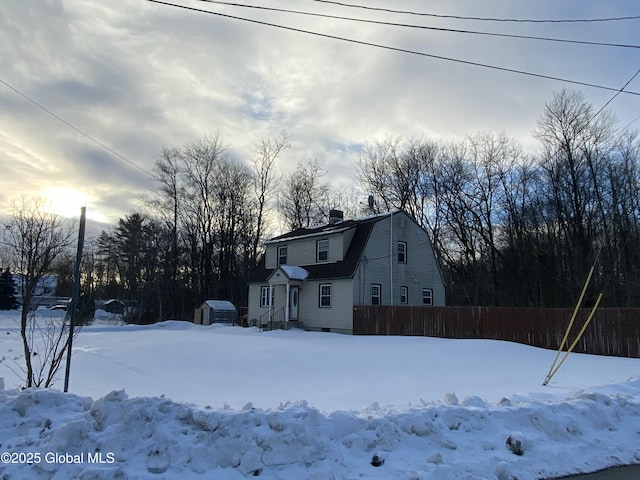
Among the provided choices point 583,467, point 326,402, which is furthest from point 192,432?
point 583,467

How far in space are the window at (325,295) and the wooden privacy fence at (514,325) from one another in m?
2.51

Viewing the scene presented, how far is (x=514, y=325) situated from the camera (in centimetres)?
1775

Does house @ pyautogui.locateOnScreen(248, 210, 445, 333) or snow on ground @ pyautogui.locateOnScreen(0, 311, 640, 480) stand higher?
house @ pyautogui.locateOnScreen(248, 210, 445, 333)

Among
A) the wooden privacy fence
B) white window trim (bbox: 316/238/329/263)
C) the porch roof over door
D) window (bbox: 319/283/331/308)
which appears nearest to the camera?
the wooden privacy fence

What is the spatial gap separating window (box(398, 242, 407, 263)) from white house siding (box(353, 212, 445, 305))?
250 mm

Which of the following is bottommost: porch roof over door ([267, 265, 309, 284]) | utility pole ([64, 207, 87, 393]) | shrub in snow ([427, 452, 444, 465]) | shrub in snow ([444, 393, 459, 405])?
shrub in snow ([427, 452, 444, 465])

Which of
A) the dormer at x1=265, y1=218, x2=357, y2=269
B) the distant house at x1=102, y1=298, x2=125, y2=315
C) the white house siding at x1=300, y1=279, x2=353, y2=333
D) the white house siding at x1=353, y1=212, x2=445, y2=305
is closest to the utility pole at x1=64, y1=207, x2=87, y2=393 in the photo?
the white house siding at x1=300, y1=279, x2=353, y2=333

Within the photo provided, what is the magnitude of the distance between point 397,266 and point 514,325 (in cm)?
1055

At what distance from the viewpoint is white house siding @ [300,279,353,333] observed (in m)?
Result: 24.8

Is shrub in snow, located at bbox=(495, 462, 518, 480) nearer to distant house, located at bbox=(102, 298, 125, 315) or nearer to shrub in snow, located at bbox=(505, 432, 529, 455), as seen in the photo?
shrub in snow, located at bbox=(505, 432, 529, 455)

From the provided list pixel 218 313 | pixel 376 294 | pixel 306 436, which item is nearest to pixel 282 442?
pixel 306 436

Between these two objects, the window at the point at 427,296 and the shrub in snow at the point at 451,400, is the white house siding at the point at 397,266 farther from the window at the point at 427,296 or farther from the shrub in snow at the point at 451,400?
the shrub in snow at the point at 451,400

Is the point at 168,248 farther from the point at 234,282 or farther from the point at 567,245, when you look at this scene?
the point at 567,245

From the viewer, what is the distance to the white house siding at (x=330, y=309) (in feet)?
81.5
